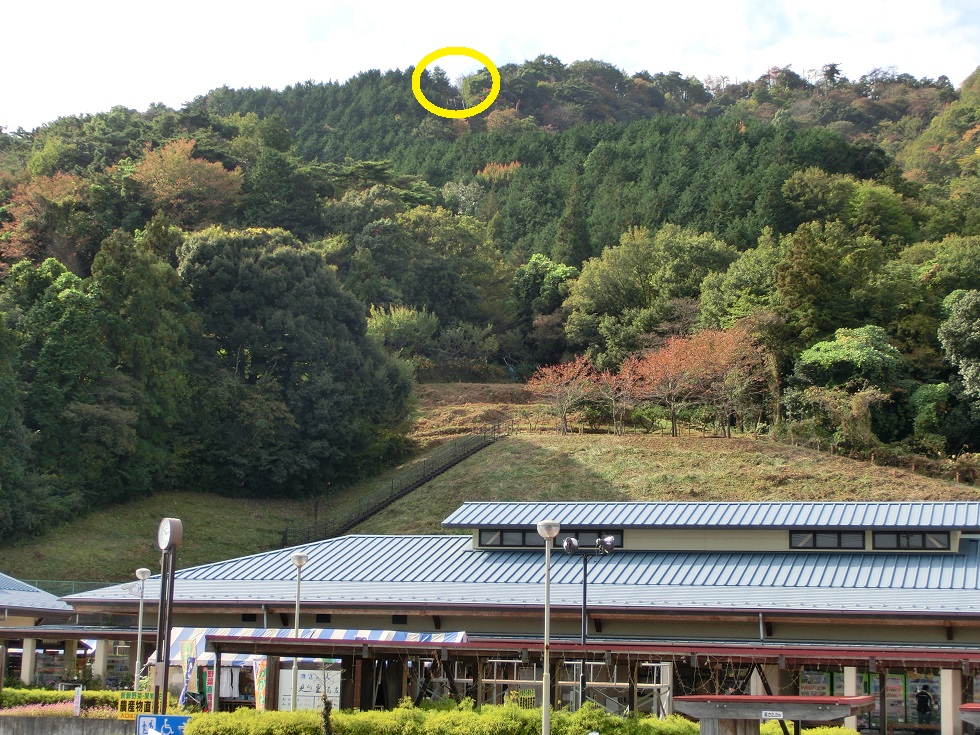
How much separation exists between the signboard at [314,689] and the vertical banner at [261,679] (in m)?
0.56

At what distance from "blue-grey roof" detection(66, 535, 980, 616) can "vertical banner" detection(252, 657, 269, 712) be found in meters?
6.24

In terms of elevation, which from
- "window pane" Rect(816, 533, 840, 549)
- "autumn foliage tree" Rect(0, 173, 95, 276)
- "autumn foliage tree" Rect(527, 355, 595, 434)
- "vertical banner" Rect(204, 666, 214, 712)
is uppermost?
"autumn foliage tree" Rect(0, 173, 95, 276)

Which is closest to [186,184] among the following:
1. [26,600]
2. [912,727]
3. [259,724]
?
[26,600]

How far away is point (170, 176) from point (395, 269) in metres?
14.8

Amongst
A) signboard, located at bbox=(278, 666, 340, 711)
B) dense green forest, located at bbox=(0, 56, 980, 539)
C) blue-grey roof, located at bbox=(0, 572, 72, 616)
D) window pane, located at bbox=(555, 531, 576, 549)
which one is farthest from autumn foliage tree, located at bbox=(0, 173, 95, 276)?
signboard, located at bbox=(278, 666, 340, 711)

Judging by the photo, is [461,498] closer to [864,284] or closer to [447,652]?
[864,284]

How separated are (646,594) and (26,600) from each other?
19.8m

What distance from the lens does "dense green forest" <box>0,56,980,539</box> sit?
57938 mm

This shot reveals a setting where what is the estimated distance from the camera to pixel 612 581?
32.3 m

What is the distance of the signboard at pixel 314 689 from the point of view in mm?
24797

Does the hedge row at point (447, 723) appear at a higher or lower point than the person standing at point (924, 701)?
higher

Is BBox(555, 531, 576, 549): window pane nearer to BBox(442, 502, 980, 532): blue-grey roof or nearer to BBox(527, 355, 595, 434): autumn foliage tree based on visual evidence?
BBox(442, 502, 980, 532): blue-grey roof

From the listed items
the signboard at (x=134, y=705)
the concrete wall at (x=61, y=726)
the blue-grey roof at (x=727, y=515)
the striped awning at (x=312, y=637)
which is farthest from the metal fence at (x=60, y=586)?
the signboard at (x=134, y=705)

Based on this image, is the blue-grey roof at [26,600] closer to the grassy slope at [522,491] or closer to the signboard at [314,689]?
the grassy slope at [522,491]
